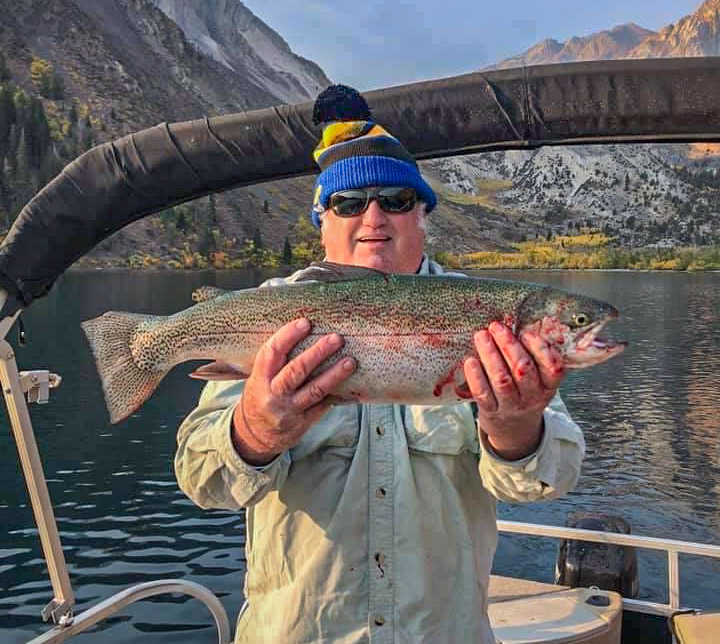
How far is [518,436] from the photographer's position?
325 cm

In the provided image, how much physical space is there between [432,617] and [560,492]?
0.82 m

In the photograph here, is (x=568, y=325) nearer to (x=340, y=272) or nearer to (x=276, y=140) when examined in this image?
(x=340, y=272)

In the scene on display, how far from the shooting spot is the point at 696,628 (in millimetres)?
5543

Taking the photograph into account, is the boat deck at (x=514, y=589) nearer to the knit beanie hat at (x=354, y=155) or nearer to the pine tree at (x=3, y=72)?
the knit beanie hat at (x=354, y=155)

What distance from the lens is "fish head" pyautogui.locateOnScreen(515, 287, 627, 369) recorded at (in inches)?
137

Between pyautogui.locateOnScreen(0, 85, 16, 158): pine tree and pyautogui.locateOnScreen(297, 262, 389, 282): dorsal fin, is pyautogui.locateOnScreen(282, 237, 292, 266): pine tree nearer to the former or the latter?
pyautogui.locateOnScreen(0, 85, 16, 158): pine tree

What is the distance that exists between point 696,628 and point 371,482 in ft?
11.9

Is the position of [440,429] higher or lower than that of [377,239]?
lower

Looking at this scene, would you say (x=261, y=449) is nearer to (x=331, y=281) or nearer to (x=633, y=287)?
(x=331, y=281)

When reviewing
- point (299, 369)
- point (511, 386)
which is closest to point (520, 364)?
point (511, 386)

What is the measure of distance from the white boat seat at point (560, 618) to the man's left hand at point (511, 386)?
10.8 feet

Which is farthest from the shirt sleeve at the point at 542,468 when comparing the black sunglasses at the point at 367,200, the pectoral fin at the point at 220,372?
the black sunglasses at the point at 367,200

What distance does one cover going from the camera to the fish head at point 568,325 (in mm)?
3488

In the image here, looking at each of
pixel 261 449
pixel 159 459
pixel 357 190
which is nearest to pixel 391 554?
pixel 261 449
